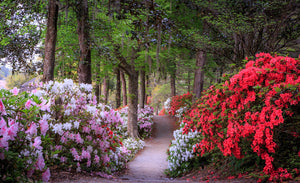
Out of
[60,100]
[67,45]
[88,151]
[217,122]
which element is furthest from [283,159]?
[67,45]

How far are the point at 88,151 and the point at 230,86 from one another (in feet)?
9.61

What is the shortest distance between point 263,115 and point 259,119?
0.14 meters

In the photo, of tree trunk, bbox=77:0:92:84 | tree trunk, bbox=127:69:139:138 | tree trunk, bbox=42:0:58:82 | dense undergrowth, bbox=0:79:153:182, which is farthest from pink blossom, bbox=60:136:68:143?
tree trunk, bbox=127:69:139:138

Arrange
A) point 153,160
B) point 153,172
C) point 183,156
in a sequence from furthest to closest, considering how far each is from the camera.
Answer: point 153,160 → point 153,172 → point 183,156

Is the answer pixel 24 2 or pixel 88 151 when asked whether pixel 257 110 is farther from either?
pixel 24 2

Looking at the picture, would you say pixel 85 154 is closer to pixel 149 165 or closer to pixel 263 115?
pixel 263 115

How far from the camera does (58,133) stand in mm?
3928

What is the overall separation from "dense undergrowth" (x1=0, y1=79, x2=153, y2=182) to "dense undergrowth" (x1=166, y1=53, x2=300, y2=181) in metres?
2.11

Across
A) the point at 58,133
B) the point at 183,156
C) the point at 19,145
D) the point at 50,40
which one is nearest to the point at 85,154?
the point at 58,133

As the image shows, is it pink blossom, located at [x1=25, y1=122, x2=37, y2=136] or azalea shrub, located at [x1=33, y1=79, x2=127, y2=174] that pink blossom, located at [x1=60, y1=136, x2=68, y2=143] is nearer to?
azalea shrub, located at [x1=33, y1=79, x2=127, y2=174]

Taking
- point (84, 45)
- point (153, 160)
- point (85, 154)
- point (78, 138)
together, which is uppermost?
point (84, 45)

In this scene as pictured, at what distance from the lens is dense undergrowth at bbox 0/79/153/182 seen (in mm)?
2523

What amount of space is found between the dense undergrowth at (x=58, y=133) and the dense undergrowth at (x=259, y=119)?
6.92 ft

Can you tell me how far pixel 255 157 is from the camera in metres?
4.50
